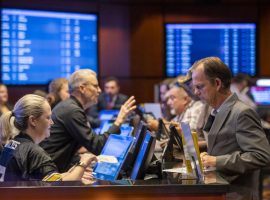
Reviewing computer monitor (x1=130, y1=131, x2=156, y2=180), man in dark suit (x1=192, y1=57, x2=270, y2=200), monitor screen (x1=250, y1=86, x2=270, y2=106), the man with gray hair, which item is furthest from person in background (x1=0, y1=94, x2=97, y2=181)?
monitor screen (x1=250, y1=86, x2=270, y2=106)

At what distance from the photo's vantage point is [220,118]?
274cm

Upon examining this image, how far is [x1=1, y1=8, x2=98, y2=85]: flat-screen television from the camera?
311 inches

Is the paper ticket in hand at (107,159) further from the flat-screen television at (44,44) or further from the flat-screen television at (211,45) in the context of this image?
the flat-screen television at (211,45)

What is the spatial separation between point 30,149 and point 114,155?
623 millimetres

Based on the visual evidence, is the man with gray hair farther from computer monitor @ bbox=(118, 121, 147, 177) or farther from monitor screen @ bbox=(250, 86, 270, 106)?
monitor screen @ bbox=(250, 86, 270, 106)

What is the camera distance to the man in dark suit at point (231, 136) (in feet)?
8.53

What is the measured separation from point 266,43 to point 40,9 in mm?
3820

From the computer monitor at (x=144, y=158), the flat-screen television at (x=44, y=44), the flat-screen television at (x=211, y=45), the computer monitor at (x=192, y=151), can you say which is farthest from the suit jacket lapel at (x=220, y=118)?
the flat-screen television at (x=211, y=45)

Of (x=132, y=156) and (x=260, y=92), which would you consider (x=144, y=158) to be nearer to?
(x=132, y=156)

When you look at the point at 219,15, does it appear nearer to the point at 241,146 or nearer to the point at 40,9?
the point at 40,9

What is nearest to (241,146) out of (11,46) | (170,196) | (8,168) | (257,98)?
(170,196)

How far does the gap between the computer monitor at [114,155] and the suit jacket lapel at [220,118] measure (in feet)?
Result: 1.63

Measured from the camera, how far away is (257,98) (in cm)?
895

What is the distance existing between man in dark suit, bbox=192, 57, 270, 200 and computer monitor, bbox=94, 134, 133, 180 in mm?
496
